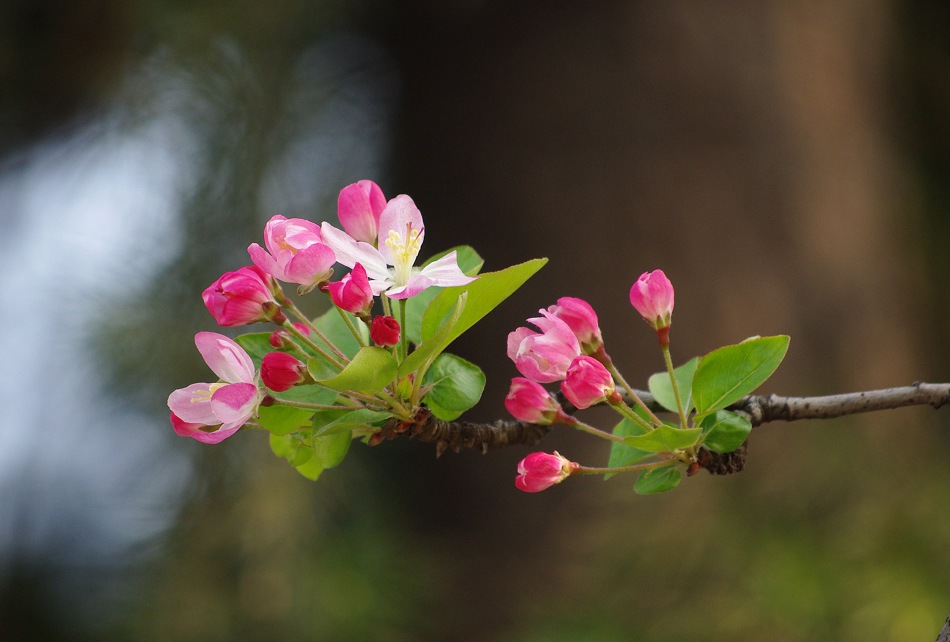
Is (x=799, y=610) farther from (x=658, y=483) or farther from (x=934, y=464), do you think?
(x=658, y=483)

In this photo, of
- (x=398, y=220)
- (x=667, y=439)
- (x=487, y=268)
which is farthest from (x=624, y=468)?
(x=487, y=268)

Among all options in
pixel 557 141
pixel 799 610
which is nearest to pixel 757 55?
pixel 557 141

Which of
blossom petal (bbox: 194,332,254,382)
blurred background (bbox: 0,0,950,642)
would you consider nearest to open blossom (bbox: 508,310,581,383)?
blossom petal (bbox: 194,332,254,382)

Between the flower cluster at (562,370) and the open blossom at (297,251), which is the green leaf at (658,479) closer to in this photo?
the flower cluster at (562,370)

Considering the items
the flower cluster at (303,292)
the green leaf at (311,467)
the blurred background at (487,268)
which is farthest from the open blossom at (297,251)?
the blurred background at (487,268)

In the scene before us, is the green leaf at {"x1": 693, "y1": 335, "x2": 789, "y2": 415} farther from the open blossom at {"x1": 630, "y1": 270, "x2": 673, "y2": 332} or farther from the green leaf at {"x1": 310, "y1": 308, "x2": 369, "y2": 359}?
the green leaf at {"x1": 310, "y1": 308, "x2": 369, "y2": 359}

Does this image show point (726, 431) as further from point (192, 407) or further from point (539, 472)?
point (192, 407)
